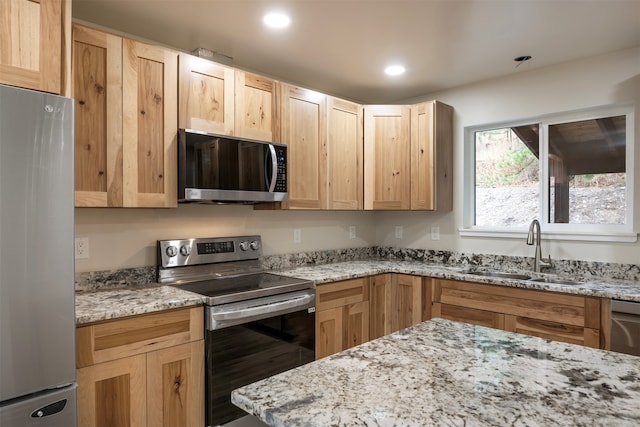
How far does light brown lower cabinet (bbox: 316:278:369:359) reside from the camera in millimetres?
2750

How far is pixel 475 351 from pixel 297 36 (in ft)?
6.76

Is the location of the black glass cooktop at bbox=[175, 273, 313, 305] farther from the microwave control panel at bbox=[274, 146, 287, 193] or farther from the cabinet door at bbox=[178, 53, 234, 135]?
the cabinet door at bbox=[178, 53, 234, 135]

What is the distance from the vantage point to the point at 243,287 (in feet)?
7.91

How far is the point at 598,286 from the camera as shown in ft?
7.91

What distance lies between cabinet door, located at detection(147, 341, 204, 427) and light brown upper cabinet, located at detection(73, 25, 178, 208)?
0.80 meters

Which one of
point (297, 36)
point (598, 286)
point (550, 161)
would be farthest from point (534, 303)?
point (297, 36)

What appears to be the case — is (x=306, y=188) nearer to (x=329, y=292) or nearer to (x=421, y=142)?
(x=329, y=292)

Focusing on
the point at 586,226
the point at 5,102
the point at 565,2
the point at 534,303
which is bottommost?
the point at 534,303

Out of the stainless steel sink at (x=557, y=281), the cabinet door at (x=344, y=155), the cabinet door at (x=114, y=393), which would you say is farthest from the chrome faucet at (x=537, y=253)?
the cabinet door at (x=114, y=393)

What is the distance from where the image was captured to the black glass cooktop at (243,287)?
2184mm

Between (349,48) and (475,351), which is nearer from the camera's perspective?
(475,351)

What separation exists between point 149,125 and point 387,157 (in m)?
1.94

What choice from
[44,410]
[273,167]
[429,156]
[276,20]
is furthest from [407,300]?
[44,410]

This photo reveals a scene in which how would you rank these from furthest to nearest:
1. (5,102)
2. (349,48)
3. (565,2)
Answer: (349,48) < (565,2) < (5,102)
